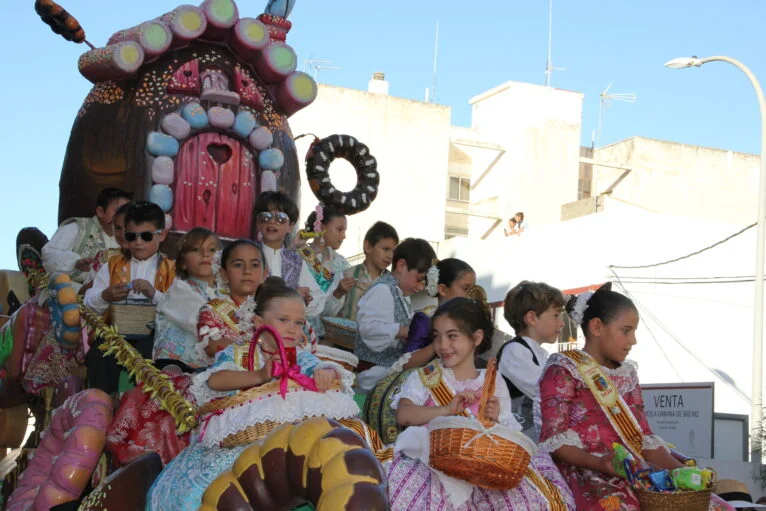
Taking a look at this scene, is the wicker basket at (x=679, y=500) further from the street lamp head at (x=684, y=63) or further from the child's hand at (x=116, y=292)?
the street lamp head at (x=684, y=63)

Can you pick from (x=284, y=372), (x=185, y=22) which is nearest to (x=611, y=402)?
(x=284, y=372)

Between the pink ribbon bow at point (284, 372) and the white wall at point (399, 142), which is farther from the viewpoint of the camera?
the white wall at point (399, 142)

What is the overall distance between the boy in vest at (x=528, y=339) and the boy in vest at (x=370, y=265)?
172 centimetres

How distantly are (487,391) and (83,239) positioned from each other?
4159mm

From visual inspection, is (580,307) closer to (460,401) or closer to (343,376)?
(460,401)

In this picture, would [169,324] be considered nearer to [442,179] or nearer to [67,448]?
[67,448]

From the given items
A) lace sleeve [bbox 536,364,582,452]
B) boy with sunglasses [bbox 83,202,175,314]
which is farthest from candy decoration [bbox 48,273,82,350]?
lace sleeve [bbox 536,364,582,452]

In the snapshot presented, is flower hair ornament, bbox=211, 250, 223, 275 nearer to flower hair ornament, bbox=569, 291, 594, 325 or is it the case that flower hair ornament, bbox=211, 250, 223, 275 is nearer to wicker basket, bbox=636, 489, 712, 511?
flower hair ornament, bbox=569, 291, 594, 325

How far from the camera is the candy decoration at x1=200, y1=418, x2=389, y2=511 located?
3623mm

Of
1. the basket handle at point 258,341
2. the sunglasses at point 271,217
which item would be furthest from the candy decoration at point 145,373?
the sunglasses at point 271,217

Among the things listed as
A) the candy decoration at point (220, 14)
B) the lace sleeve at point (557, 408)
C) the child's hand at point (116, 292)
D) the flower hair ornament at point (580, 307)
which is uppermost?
the candy decoration at point (220, 14)

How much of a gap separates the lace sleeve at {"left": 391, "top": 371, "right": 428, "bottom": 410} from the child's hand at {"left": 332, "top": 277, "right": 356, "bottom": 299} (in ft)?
8.24

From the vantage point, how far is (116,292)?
660 cm

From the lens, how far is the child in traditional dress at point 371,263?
808 cm
